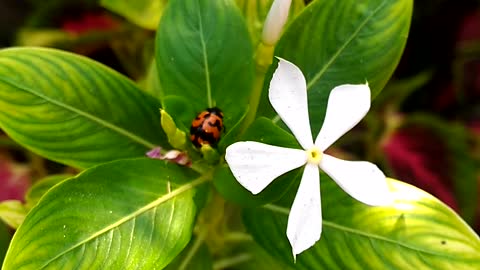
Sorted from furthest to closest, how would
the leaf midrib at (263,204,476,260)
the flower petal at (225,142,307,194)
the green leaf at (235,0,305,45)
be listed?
1. the green leaf at (235,0,305,45)
2. the leaf midrib at (263,204,476,260)
3. the flower petal at (225,142,307,194)

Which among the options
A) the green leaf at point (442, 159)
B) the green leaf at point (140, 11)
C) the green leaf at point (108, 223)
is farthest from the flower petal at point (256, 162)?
the green leaf at point (442, 159)

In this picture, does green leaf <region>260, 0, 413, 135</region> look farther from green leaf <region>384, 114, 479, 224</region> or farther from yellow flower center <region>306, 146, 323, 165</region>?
Result: green leaf <region>384, 114, 479, 224</region>

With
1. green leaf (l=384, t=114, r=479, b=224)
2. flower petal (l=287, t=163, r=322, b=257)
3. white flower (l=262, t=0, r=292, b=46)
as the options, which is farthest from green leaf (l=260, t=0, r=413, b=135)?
green leaf (l=384, t=114, r=479, b=224)

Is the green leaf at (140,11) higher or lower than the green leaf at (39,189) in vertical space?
higher

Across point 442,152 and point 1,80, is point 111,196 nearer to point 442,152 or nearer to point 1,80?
point 1,80

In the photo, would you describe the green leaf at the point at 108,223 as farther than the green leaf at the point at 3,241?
No

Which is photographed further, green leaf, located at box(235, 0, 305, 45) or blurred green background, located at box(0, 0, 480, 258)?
blurred green background, located at box(0, 0, 480, 258)

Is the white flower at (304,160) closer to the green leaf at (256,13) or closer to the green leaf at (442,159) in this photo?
the green leaf at (256,13)
